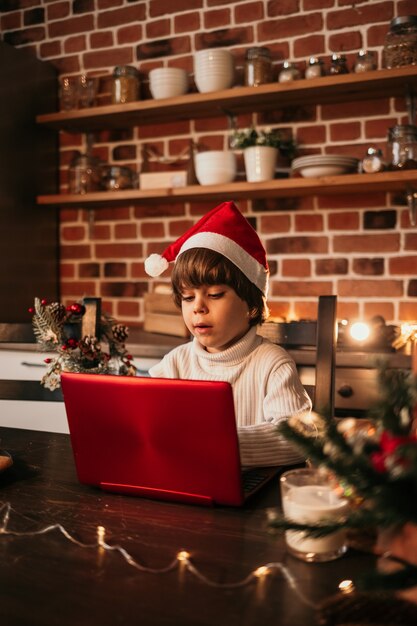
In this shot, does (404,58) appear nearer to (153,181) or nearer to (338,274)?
(338,274)

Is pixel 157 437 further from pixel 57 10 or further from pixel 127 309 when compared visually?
pixel 57 10

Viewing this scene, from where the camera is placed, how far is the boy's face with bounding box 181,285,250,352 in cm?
122

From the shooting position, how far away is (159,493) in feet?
2.47

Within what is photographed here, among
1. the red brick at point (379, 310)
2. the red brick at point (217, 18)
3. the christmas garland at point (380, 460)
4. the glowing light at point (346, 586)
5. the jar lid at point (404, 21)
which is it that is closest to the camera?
the christmas garland at point (380, 460)

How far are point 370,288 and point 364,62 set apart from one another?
82 cm

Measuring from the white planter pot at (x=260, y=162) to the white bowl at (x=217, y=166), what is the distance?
7cm

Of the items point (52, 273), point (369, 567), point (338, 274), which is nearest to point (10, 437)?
point (369, 567)

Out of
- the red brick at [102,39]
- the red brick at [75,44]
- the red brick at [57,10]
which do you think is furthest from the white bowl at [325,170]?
the red brick at [57,10]

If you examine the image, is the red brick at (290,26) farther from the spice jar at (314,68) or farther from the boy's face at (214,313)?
the boy's face at (214,313)

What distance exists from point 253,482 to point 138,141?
2.14 m

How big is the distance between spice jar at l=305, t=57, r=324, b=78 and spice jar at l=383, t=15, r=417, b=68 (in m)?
0.25

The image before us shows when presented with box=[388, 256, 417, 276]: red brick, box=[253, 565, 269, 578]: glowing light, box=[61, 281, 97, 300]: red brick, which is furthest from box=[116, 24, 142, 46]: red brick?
box=[253, 565, 269, 578]: glowing light

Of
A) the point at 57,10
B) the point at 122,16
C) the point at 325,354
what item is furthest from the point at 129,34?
the point at 325,354

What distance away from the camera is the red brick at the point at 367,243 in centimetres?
228
